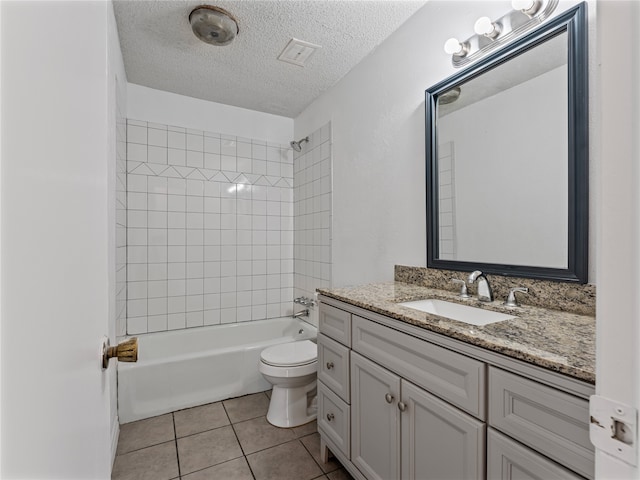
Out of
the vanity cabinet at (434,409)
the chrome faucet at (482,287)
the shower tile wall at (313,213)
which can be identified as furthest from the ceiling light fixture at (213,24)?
the chrome faucet at (482,287)

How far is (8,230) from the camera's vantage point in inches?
9.1

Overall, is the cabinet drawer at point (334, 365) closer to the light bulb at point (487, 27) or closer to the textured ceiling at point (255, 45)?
the light bulb at point (487, 27)

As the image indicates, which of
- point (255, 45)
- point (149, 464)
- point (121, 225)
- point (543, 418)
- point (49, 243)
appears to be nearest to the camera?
point (49, 243)

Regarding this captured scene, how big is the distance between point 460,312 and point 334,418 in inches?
31.6

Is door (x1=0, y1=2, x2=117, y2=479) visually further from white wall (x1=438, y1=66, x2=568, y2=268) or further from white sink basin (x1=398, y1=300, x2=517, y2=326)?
white wall (x1=438, y1=66, x2=568, y2=268)

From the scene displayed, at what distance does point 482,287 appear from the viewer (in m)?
1.37

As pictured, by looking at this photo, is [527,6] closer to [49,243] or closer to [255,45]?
[255,45]

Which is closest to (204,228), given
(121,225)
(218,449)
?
(121,225)

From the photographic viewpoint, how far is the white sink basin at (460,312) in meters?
1.26

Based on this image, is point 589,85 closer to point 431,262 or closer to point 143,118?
point 431,262

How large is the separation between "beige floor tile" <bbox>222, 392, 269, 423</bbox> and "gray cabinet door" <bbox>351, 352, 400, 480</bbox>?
3.32 ft

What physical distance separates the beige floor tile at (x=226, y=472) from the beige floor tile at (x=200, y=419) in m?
0.39

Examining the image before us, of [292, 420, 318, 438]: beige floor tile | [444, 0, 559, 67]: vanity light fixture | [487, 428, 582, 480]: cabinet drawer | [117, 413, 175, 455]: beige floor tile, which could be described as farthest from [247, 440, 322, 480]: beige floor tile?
[444, 0, 559, 67]: vanity light fixture

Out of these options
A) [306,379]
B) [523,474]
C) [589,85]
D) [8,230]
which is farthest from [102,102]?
[306,379]
